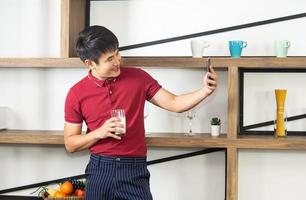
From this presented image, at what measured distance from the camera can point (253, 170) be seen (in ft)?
10.7

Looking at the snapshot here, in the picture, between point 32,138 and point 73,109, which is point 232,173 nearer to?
point 73,109

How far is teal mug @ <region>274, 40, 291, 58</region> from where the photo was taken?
299 cm

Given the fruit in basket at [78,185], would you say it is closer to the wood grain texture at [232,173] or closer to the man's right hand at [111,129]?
the man's right hand at [111,129]

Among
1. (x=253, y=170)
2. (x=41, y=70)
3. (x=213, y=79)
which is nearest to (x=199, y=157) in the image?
(x=253, y=170)

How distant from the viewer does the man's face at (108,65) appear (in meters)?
2.48

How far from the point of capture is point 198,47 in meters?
3.04

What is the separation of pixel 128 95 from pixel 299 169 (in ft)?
4.41

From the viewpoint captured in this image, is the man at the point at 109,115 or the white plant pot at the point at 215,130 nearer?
the man at the point at 109,115

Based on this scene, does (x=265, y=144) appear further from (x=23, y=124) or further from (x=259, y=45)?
(x=23, y=124)

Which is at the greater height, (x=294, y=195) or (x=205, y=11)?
(x=205, y=11)

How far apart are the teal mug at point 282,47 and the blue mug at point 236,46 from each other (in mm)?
196

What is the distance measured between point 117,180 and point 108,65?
1.89ft

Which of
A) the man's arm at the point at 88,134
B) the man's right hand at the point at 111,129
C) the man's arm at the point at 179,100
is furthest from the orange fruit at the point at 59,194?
the man's arm at the point at 179,100

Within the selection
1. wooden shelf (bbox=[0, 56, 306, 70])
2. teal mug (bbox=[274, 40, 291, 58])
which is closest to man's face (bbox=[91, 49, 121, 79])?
wooden shelf (bbox=[0, 56, 306, 70])
